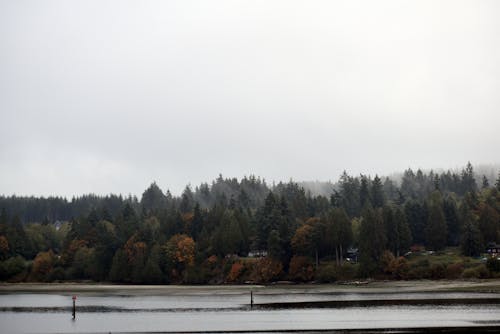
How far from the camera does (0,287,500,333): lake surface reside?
64375 millimetres

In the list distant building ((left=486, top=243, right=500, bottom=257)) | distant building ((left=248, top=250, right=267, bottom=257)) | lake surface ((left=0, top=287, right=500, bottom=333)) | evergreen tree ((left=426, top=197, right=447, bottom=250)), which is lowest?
lake surface ((left=0, top=287, right=500, bottom=333))

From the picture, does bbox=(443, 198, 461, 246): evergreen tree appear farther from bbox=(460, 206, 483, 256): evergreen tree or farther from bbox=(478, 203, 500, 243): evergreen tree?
bbox=(460, 206, 483, 256): evergreen tree

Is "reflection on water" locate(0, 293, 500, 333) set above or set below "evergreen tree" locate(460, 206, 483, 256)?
below

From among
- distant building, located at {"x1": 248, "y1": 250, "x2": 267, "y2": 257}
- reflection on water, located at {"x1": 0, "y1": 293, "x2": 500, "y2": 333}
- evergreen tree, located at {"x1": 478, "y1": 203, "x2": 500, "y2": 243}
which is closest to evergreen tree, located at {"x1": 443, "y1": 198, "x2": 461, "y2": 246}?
evergreen tree, located at {"x1": 478, "y1": 203, "x2": 500, "y2": 243}

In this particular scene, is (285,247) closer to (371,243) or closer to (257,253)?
(257,253)

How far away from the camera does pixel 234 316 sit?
75.8 metres

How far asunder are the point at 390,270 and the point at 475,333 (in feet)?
291

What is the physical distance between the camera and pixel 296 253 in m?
158

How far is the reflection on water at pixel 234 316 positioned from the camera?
64.1 metres

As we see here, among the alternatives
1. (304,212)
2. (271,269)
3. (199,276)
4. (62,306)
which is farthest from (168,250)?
(62,306)

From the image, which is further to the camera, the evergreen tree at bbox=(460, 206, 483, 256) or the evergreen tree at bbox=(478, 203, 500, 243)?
the evergreen tree at bbox=(478, 203, 500, 243)

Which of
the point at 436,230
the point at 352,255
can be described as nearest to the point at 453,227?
the point at 436,230

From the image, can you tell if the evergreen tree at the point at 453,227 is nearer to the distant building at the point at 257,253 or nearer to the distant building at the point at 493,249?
the distant building at the point at 493,249

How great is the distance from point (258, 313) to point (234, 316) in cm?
407
